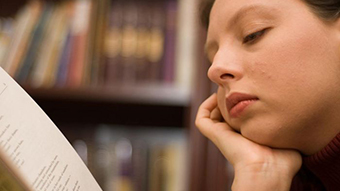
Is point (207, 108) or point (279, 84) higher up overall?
point (279, 84)

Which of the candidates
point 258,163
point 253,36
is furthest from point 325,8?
point 258,163

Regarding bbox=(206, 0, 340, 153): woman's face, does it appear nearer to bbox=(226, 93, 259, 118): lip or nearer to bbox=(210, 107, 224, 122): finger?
bbox=(226, 93, 259, 118): lip

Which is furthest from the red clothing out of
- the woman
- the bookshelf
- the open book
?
the bookshelf

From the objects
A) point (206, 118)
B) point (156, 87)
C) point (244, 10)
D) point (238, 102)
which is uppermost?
point (244, 10)

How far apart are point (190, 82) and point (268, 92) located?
73cm

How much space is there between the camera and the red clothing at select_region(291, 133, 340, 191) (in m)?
0.68

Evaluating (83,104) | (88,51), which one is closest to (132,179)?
(83,104)

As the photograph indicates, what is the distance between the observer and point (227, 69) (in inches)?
27.0

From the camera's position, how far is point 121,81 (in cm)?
143

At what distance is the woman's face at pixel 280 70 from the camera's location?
25.4 inches

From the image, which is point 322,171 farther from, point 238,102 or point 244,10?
point 244,10

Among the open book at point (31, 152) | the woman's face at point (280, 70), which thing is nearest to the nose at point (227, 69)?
the woman's face at point (280, 70)

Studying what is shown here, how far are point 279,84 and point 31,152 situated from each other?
371 mm

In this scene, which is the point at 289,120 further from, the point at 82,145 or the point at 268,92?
the point at 82,145
